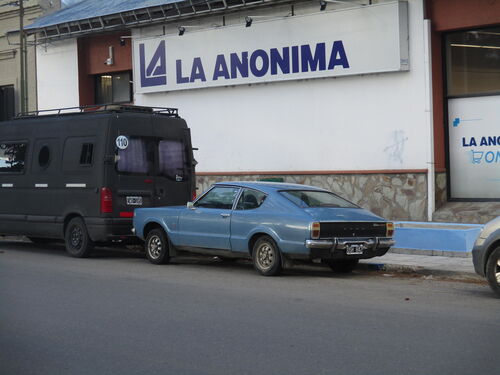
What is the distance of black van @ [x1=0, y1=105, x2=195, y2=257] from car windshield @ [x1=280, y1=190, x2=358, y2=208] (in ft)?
12.3

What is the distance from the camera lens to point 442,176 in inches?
758

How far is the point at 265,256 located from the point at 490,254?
3.60 metres

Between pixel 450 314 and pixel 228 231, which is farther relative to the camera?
pixel 228 231

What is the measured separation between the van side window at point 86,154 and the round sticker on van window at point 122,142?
536 millimetres

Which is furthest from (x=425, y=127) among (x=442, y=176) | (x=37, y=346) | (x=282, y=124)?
(x=37, y=346)

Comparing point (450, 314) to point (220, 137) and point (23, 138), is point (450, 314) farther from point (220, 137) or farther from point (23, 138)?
point (220, 137)

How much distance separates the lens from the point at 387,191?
64.7 ft

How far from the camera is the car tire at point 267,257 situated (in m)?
12.4

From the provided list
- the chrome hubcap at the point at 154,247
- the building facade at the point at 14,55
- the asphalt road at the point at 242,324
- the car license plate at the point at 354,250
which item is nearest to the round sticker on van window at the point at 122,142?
the chrome hubcap at the point at 154,247

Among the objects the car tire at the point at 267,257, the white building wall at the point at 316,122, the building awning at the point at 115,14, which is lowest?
the car tire at the point at 267,257

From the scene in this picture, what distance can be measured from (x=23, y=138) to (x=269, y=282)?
24.6 feet

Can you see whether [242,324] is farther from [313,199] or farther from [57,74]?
[57,74]

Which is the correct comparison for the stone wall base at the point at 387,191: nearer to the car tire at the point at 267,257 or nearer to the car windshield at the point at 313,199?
the car windshield at the point at 313,199

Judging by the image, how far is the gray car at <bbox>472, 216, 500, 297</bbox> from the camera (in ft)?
33.5
